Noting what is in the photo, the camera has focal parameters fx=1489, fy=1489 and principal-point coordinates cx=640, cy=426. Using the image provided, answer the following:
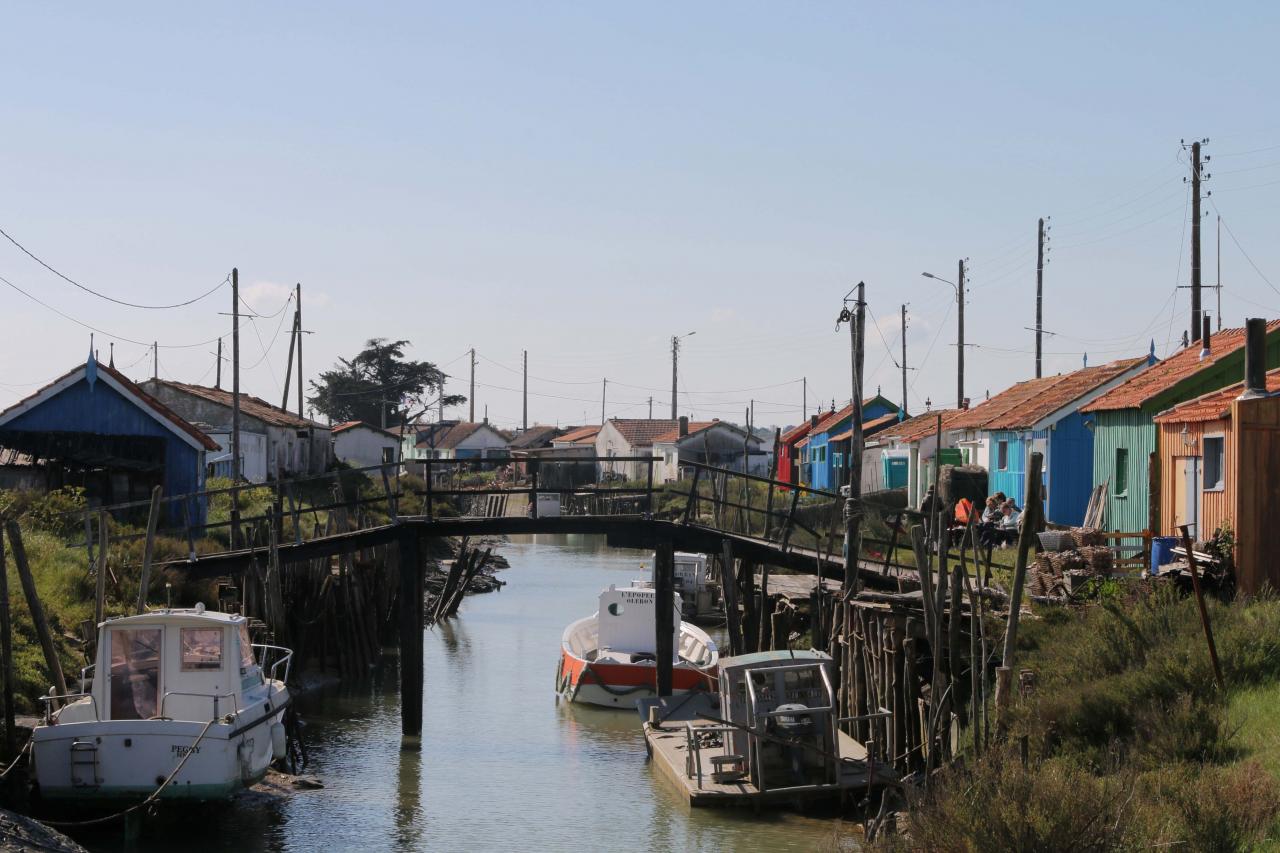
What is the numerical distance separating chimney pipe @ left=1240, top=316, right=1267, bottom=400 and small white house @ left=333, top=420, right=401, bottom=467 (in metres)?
53.5

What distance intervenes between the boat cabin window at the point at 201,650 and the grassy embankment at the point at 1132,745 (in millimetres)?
9797

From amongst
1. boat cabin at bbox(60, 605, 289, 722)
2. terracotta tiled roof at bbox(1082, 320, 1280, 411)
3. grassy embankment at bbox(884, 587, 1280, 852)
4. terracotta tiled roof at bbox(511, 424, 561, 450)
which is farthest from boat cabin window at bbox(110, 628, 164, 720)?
A: terracotta tiled roof at bbox(511, 424, 561, 450)

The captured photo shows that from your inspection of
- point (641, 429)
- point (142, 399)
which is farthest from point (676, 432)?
point (142, 399)

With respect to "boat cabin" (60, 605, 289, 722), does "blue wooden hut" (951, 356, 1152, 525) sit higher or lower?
higher

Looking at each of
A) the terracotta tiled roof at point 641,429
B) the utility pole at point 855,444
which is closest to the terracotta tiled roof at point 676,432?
the terracotta tiled roof at point 641,429

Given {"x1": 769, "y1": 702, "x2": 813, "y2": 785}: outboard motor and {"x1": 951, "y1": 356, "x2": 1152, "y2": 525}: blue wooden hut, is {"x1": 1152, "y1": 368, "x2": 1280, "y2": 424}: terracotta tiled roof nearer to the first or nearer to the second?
{"x1": 769, "y1": 702, "x2": 813, "y2": 785}: outboard motor

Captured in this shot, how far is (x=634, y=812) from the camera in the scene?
2167cm

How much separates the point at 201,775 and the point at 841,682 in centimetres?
1085

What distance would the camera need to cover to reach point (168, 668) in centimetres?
1958

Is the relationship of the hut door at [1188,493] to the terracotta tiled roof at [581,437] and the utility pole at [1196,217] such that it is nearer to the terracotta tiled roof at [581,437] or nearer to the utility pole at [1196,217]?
the utility pole at [1196,217]

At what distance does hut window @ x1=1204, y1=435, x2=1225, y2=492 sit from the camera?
21969 mm

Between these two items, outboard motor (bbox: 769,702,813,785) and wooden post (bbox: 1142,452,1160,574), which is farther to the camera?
wooden post (bbox: 1142,452,1160,574)

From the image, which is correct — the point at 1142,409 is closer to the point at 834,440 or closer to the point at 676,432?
the point at 834,440

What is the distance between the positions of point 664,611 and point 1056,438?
12.4 metres
